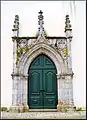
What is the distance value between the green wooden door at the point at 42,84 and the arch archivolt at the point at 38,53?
0.72 ft

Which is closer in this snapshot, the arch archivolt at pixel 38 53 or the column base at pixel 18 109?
the column base at pixel 18 109

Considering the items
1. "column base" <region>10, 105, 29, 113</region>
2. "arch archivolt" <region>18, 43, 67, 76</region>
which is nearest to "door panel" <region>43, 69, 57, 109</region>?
"arch archivolt" <region>18, 43, 67, 76</region>

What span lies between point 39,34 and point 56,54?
106 centimetres

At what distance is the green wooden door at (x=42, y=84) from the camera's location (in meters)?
9.48

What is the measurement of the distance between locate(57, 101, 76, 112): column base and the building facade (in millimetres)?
38

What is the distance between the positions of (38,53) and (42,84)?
49.1 inches

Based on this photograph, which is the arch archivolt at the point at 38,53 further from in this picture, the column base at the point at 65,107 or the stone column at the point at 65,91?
the column base at the point at 65,107

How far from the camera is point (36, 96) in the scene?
951cm

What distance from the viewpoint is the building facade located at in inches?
367

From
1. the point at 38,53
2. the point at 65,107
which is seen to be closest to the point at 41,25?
the point at 38,53

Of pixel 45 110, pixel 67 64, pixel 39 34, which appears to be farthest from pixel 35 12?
pixel 45 110

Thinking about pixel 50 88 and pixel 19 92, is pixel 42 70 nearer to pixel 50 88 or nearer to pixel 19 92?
pixel 50 88

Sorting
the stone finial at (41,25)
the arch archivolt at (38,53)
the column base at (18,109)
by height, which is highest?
the stone finial at (41,25)

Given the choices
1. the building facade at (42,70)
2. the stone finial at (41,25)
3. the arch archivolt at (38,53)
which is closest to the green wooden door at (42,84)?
the building facade at (42,70)
